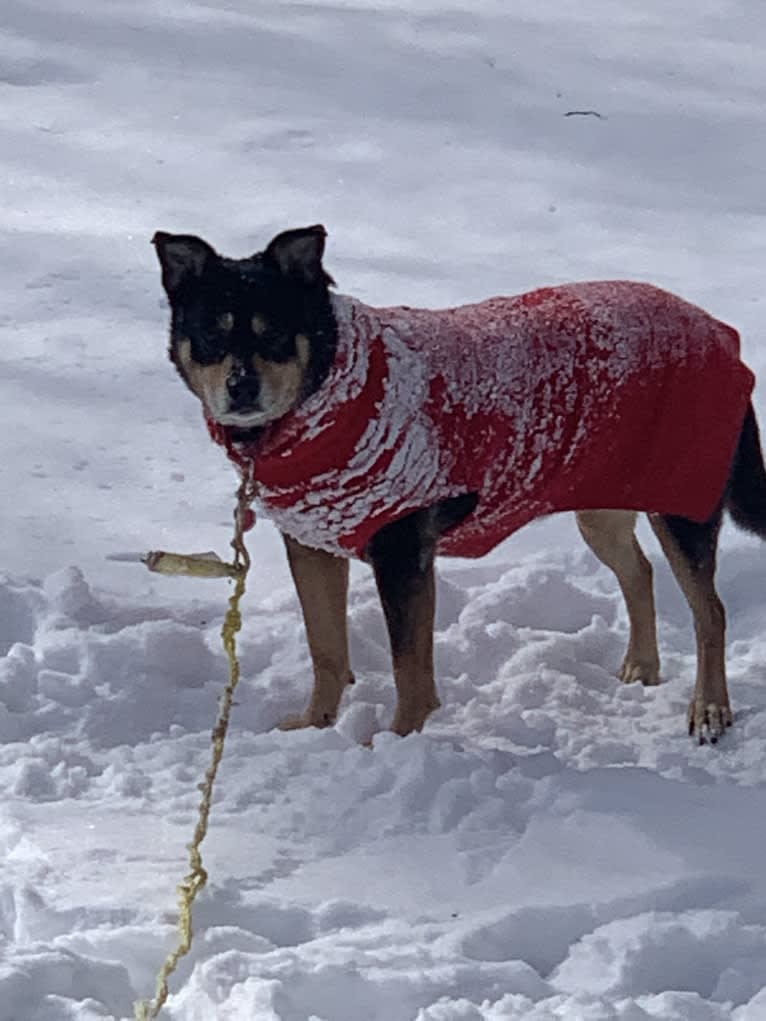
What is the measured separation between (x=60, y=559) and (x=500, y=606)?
139 cm

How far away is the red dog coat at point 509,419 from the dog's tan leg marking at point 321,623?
0.27m

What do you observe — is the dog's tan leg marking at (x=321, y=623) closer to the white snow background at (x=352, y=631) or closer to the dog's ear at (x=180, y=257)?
the white snow background at (x=352, y=631)

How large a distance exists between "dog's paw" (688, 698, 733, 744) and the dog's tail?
1.84ft

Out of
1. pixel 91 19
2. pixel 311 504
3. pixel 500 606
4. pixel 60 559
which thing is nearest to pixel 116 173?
pixel 91 19

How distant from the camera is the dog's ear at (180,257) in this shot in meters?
4.06

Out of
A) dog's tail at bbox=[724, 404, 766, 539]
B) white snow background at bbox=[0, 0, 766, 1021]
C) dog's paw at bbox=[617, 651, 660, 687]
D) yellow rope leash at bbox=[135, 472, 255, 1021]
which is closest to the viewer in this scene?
yellow rope leash at bbox=[135, 472, 255, 1021]

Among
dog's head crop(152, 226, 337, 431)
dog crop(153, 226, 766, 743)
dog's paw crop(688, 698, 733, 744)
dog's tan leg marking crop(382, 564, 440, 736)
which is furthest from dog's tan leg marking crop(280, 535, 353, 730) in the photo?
dog's paw crop(688, 698, 733, 744)

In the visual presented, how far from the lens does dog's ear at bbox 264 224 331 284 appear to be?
159 inches

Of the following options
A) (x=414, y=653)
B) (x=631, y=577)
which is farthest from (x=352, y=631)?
(x=631, y=577)

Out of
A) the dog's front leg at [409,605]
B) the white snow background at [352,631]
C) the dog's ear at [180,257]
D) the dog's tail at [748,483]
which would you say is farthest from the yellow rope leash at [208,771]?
the dog's tail at [748,483]

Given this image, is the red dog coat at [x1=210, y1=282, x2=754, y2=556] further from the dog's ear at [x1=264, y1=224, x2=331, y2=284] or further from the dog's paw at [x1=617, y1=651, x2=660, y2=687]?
the dog's paw at [x1=617, y1=651, x2=660, y2=687]

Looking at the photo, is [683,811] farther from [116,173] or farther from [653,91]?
[653,91]

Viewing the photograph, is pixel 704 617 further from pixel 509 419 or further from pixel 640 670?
pixel 509 419

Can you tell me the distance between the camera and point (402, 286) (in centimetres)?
764
